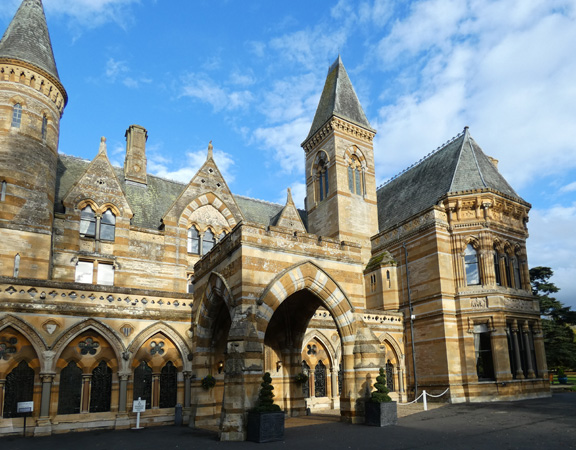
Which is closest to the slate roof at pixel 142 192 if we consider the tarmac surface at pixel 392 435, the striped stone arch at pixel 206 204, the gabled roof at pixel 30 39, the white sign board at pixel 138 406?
the striped stone arch at pixel 206 204

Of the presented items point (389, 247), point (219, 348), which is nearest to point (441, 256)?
point (389, 247)

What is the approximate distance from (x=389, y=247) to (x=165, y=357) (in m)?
16.1

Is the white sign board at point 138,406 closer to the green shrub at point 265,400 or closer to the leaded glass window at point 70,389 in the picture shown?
the leaded glass window at point 70,389

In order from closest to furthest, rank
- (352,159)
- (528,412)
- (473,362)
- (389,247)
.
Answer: (528,412) < (473,362) < (389,247) < (352,159)

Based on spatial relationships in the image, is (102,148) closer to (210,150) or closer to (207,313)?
(210,150)

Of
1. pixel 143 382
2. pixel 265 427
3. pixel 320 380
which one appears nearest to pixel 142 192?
pixel 143 382

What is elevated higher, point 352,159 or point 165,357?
point 352,159

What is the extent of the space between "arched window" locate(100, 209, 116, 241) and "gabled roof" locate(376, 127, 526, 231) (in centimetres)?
1716

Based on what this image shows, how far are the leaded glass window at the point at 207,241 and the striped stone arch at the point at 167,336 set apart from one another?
8.04m

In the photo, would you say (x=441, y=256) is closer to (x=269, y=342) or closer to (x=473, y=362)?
(x=473, y=362)

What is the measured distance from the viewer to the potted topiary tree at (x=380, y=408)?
48.0ft

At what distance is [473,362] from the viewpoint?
23.2 meters

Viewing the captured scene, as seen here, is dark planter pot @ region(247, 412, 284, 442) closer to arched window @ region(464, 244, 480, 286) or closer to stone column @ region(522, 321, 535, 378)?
arched window @ region(464, 244, 480, 286)

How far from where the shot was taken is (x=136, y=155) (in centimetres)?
2866
